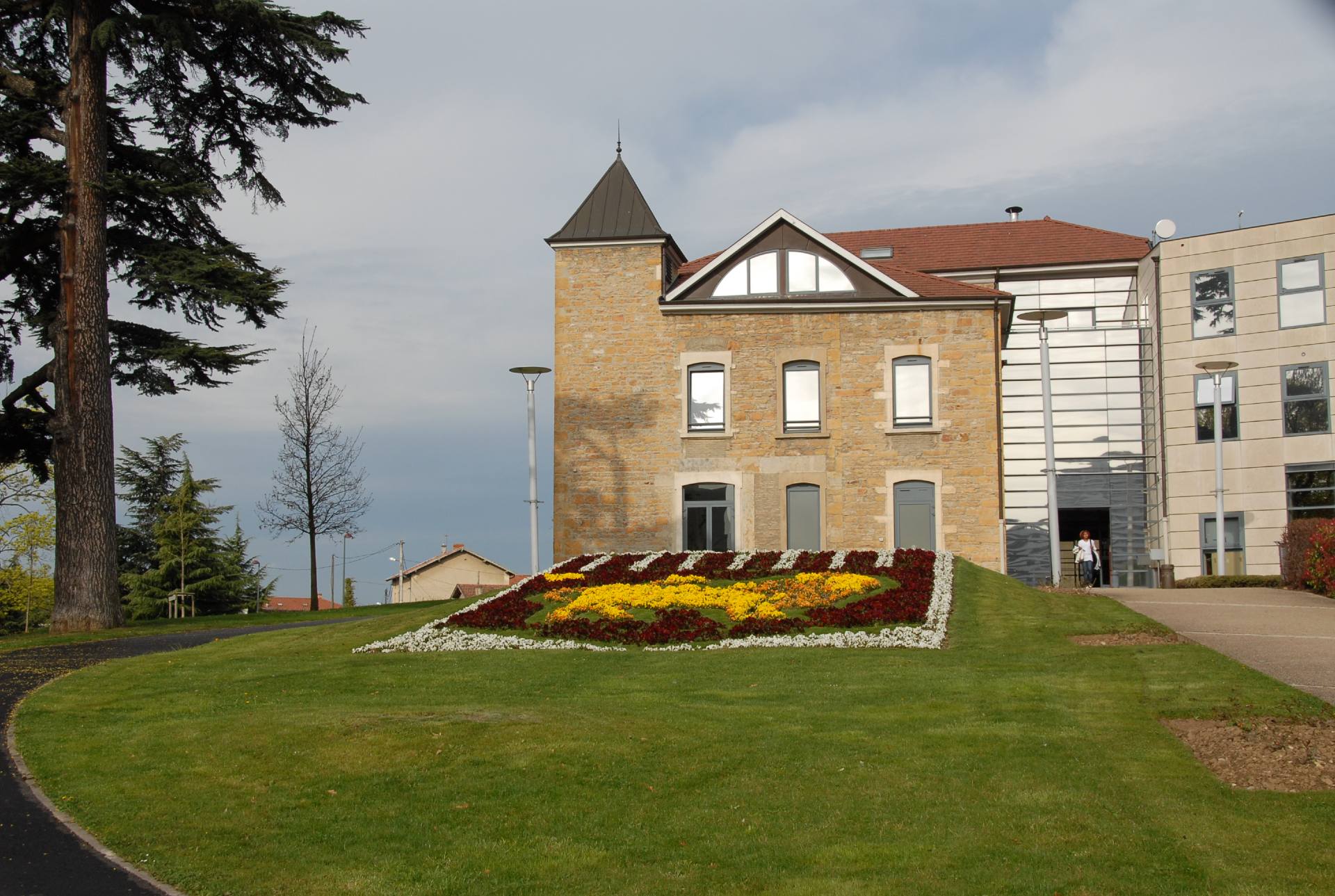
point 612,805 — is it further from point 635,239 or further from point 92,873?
point 635,239

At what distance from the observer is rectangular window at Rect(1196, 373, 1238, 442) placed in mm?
42781

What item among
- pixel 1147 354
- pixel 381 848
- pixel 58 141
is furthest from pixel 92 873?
pixel 1147 354

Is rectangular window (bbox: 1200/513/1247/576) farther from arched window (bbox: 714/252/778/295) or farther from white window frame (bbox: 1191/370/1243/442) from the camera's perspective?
arched window (bbox: 714/252/778/295)

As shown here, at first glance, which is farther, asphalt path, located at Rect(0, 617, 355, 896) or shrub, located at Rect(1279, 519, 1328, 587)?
shrub, located at Rect(1279, 519, 1328, 587)

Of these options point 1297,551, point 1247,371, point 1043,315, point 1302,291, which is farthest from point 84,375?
point 1302,291

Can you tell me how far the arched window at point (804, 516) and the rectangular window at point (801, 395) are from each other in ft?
5.37

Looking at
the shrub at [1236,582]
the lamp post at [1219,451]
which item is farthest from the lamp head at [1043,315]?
the lamp post at [1219,451]

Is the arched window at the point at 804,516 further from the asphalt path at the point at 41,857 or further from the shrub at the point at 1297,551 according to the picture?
the asphalt path at the point at 41,857

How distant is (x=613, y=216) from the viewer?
35219 mm

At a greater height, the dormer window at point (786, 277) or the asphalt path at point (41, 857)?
the dormer window at point (786, 277)

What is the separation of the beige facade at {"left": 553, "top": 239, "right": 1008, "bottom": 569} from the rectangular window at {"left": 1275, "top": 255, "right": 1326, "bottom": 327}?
1396cm

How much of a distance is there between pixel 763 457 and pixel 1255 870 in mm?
25822

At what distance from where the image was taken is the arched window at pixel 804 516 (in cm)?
3347

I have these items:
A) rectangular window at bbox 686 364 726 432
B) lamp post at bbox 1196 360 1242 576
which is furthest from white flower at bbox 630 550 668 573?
lamp post at bbox 1196 360 1242 576
